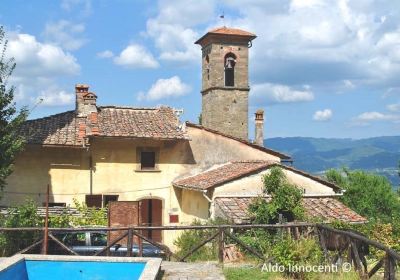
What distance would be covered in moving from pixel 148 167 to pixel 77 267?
12122mm

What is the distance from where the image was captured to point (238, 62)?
2992 cm

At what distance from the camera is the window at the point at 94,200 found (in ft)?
72.2

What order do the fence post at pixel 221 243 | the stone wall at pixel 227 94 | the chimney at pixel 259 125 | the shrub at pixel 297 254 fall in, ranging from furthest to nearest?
1. the stone wall at pixel 227 94
2. the chimney at pixel 259 125
3. the fence post at pixel 221 243
4. the shrub at pixel 297 254

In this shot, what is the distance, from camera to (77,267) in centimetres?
1113

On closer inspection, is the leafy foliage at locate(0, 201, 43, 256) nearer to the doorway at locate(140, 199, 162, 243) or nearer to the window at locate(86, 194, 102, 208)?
the window at locate(86, 194, 102, 208)

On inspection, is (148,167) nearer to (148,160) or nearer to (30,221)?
(148,160)

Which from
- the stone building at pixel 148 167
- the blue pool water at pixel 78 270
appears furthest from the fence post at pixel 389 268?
the stone building at pixel 148 167

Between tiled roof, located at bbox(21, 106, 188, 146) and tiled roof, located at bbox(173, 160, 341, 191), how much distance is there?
198 cm

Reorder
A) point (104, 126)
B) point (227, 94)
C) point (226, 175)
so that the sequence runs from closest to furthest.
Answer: point (226, 175) → point (104, 126) → point (227, 94)

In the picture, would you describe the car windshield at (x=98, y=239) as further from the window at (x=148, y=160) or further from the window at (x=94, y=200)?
the window at (x=148, y=160)

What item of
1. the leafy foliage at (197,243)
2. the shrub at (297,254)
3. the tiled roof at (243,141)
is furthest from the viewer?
the tiled roof at (243,141)

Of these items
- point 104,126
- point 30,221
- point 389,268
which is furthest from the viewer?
point 104,126

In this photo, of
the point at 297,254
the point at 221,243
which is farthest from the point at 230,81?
the point at 297,254

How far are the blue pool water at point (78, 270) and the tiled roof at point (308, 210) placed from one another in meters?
7.39
